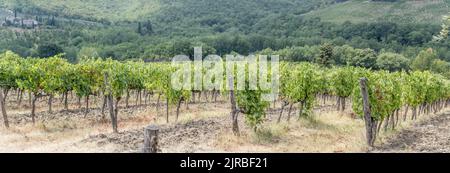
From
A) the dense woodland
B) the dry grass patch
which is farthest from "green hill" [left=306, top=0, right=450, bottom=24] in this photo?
the dry grass patch

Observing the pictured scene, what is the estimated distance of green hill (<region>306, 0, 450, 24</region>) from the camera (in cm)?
14975

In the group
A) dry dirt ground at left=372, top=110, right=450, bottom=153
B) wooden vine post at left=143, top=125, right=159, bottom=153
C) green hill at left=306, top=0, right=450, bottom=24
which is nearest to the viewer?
wooden vine post at left=143, top=125, right=159, bottom=153

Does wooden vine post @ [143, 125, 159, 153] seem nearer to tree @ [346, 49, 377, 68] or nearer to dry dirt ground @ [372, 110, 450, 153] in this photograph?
dry dirt ground @ [372, 110, 450, 153]

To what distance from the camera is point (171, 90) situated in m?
28.1

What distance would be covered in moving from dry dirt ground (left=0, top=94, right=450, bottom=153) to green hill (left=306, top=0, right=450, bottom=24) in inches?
5043

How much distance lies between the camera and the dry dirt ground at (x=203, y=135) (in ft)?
61.6

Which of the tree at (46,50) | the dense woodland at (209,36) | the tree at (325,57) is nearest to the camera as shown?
the tree at (46,50)

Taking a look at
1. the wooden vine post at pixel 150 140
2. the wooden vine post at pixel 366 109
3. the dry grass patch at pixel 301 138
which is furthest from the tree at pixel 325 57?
the wooden vine post at pixel 150 140

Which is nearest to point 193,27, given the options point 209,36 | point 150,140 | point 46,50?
point 209,36

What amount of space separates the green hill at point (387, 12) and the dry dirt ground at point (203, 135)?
128080mm

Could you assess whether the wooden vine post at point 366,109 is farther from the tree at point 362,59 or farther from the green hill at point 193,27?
the tree at point 362,59

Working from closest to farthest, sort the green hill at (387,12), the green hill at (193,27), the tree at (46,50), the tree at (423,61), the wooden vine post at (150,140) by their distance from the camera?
1. the wooden vine post at (150,140)
2. the tree at (46,50)
3. the tree at (423,61)
4. the green hill at (193,27)
5. the green hill at (387,12)

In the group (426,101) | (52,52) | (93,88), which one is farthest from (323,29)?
(93,88)
